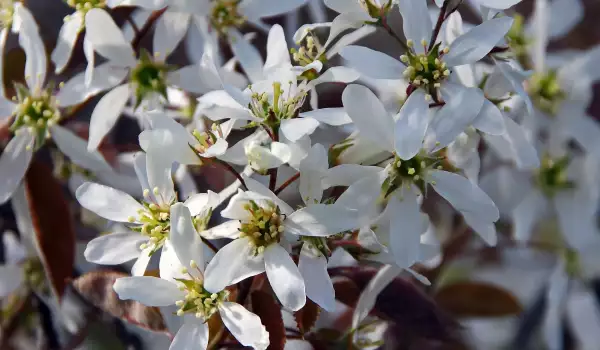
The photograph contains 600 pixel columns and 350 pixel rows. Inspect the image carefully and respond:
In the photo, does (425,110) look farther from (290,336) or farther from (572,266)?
(572,266)

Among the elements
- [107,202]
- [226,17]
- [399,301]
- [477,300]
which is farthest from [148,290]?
[477,300]

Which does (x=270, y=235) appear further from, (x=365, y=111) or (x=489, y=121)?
(x=489, y=121)

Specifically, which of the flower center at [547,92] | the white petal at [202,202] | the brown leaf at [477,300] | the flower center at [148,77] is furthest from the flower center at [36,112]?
the flower center at [547,92]

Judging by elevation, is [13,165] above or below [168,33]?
below

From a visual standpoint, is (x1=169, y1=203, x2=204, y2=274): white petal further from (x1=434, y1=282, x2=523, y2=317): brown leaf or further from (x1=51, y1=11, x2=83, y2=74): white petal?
(x1=434, y1=282, x2=523, y2=317): brown leaf

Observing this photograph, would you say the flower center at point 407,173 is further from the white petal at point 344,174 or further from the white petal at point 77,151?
the white petal at point 77,151

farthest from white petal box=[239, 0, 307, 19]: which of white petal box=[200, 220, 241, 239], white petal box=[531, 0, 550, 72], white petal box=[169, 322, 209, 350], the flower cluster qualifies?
white petal box=[531, 0, 550, 72]

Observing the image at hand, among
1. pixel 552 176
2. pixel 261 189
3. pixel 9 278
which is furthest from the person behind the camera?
pixel 552 176
